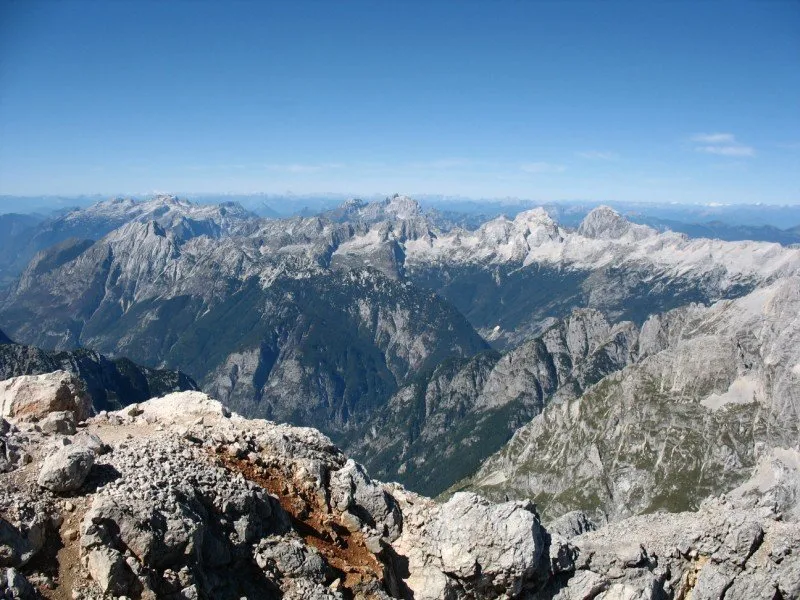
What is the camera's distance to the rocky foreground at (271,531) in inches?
869

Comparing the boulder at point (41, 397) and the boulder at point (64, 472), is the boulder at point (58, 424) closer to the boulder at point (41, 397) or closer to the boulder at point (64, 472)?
the boulder at point (41, 397)

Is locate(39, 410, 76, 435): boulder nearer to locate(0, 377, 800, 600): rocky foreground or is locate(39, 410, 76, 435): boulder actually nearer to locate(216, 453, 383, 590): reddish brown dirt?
locate(0, 377, 800, 600): rocky foreground

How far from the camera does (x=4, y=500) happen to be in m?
22.4

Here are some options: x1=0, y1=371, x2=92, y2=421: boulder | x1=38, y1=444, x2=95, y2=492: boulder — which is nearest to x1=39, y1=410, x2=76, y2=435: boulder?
x1=0, y1=371, x2=92, y2=421: boulder

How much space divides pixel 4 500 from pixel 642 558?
32.9 meters

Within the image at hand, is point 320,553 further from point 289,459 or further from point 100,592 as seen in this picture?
point 100,592

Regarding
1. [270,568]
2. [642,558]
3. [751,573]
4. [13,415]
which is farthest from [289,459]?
[751,573]

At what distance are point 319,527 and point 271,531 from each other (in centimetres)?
354

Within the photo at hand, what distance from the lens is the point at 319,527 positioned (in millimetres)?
30250

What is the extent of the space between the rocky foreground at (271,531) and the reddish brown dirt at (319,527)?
90 mm

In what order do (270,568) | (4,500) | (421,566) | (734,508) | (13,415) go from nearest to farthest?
(4,500) < (270,568) < (421,566) < (13,415) < (734,508)

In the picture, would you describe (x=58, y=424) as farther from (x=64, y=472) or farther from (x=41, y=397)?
(x=64, y=472)

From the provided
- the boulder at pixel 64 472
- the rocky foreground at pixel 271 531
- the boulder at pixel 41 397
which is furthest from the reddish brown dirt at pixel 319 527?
the boulder at pixel 41 397

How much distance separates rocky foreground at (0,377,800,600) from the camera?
2208cm
